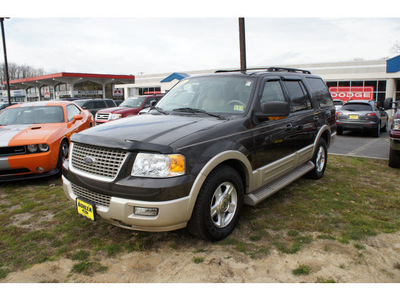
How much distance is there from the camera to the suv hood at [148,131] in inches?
115

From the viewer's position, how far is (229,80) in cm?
423

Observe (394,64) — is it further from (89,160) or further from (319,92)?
(89,160)

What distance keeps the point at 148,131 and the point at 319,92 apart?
157 inches

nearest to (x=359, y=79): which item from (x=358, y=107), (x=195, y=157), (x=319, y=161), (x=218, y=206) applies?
(x=358, y=107)

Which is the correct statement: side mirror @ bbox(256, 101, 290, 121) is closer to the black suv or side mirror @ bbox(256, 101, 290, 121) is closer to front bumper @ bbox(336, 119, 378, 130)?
the black suv

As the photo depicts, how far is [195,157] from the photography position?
295 cm

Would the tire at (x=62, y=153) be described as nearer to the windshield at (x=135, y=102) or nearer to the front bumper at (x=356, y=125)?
the windshield at (x=135, y=102)

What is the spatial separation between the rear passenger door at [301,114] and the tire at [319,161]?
1.28 ft

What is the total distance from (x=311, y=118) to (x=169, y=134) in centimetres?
312

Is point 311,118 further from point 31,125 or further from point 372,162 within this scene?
point 31,125

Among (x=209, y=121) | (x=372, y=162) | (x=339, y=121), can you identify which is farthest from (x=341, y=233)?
(x=339, y=121)

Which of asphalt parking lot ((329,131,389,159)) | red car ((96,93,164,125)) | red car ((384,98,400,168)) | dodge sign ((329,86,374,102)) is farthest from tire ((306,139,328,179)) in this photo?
dodge sign ((329,86,374,102))

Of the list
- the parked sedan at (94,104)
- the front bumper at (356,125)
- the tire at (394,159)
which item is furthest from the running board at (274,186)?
the parked sedan at (94,104)

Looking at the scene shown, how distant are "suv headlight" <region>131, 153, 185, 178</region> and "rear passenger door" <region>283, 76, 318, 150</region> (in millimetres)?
2430
